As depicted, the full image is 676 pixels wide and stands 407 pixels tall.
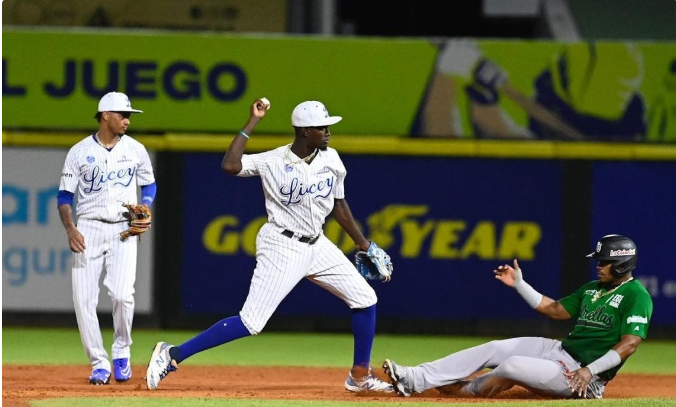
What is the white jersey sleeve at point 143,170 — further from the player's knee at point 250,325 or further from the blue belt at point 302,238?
the player's knee at point 250,325

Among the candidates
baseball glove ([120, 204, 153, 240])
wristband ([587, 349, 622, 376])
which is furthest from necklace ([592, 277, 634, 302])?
baseball glove ([120, 204, 153, 240])

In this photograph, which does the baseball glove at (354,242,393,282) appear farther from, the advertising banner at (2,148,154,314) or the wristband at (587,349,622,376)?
the advertising banner at (2,148,154,314)

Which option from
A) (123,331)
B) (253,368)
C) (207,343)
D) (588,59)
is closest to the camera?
(207,343)

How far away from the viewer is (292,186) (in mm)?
7051

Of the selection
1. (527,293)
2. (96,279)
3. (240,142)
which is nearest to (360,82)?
(96,279)

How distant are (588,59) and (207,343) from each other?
577 cm

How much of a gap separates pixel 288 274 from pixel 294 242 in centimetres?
19

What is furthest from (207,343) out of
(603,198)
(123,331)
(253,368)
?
(603,198)

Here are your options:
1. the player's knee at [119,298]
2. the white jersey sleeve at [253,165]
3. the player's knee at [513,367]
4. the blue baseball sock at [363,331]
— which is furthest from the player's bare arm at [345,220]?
the player's knee at [119,298]

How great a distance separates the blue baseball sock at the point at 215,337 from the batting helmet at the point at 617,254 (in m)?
2.01

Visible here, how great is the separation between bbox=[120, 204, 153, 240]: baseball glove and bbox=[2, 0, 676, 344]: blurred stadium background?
3755 mm

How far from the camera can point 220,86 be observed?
11570mm

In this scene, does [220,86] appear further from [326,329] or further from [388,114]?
[326,329]

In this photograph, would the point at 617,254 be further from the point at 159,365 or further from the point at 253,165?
the point at 159,365
